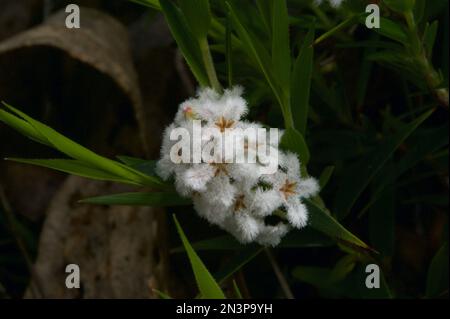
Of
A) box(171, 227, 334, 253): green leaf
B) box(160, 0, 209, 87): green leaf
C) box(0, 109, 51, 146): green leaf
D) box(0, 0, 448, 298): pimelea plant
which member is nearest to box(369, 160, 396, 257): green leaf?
box(0, 0, 448, 298): pimelea plant

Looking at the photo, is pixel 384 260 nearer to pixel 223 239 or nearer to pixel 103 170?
pixel 223 239

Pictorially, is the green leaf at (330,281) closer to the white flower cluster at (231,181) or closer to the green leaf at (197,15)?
the white flower cluster at (231,181)

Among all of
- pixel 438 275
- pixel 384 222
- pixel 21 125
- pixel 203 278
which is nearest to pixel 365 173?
pixel 384 222

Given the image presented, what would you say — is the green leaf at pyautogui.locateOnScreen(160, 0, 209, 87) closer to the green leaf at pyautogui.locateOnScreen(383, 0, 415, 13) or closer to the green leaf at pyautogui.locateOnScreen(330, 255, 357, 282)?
the green leaf at pyautogui.locateOnScreen(383, 0, 415, 13)

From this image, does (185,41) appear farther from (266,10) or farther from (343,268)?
(343,268)

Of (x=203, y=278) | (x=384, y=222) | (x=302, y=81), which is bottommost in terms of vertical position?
(x=203, y=278)

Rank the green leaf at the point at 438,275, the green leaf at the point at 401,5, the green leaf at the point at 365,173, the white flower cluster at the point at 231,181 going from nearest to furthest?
the white flower cluster at the point at 231,181 < the green leaf at the point at 401,5 < the green leaf at the point at 365,173 < the green leaf at the point at 438,275

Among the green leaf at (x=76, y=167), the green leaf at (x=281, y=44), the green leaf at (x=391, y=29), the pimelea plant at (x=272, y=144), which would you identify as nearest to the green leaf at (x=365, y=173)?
the pimelea plant at (x=272, y=144)
